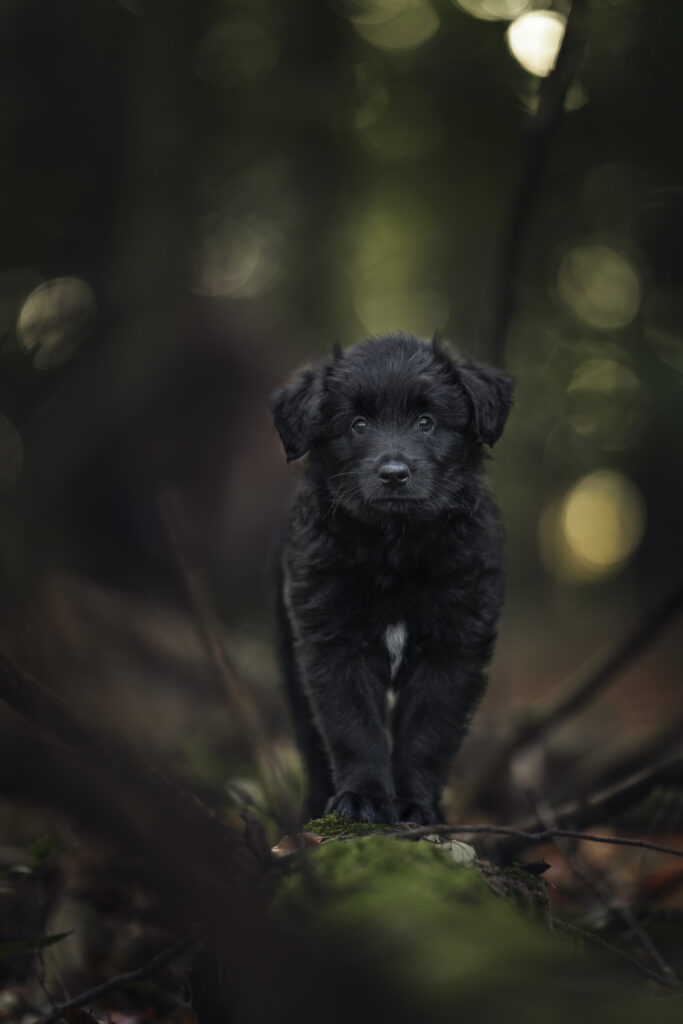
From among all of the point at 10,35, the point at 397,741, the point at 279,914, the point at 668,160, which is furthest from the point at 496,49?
the point at 279,914

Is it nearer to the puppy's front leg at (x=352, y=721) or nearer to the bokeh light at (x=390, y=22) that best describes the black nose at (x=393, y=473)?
the puppy's front leg at (x=352, y=721)

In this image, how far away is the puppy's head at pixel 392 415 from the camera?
3.68m

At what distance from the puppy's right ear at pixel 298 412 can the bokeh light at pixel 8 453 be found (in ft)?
8.56

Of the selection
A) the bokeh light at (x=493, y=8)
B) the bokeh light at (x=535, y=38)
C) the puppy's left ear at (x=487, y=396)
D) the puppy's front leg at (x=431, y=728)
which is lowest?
the puppy's front leg at (x=431, y=728)

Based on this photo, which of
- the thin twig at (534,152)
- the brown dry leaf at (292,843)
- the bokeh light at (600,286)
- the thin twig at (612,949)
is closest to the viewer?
the thin twig at (612,949)

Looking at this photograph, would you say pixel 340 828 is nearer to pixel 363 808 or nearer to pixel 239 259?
pixel 363 808

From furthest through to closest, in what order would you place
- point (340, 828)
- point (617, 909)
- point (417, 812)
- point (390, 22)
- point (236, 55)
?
point (236, 55) < point (390, 22) < point (617, 909) < point (417, 812) < point (340, 828)

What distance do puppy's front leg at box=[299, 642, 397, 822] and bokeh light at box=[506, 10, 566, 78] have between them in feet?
10.0

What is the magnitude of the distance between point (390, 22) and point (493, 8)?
3133mm

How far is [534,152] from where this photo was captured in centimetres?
404

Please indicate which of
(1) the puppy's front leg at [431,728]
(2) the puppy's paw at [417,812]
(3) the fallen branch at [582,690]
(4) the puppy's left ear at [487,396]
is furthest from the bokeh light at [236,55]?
(2) the puppy's paw at [417,812]

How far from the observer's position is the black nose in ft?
11.6

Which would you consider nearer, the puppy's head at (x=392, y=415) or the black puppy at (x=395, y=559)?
the black puppy at (x=395, y=559)

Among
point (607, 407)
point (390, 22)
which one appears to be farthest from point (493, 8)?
point (607, 407)
